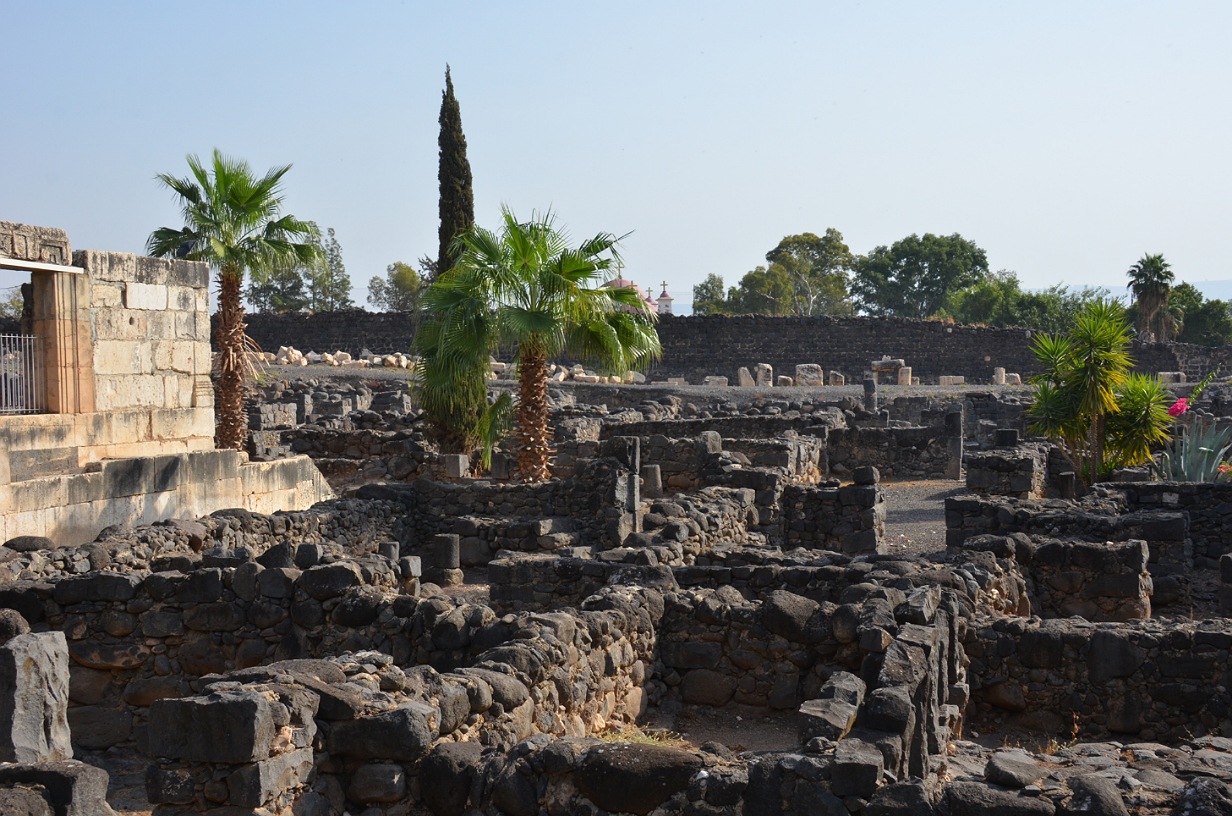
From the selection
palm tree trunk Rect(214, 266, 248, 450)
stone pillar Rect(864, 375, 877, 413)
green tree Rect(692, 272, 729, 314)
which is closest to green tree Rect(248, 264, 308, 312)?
green tree Rect(692, 272, 729, 314)

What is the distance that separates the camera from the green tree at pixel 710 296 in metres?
89.7

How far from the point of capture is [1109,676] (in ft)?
28.1

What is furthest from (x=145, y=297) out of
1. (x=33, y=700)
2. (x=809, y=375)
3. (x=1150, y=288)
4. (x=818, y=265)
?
(x=818, y=265)

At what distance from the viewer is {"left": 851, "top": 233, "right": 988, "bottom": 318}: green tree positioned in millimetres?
88125

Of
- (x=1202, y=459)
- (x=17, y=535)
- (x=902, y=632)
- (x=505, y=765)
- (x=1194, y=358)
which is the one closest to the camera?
(x=505, y=765)

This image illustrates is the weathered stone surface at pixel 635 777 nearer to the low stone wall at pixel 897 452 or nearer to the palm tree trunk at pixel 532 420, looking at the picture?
the palm tree trunk at pixel 532 420

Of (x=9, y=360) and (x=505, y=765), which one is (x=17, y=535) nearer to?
(x=9, y=360)

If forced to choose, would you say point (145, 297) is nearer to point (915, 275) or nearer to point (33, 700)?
point (33, 700)

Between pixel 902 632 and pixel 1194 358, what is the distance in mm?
55187

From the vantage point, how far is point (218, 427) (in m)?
22.2

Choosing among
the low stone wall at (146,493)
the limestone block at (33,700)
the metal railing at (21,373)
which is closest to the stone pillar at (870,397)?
the low stone wall at (146,493)

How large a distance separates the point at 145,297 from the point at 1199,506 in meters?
14.4

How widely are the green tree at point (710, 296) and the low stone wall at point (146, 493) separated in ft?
236

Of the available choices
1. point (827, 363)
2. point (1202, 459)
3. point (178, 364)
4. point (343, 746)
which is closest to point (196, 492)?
point (178, 364)
